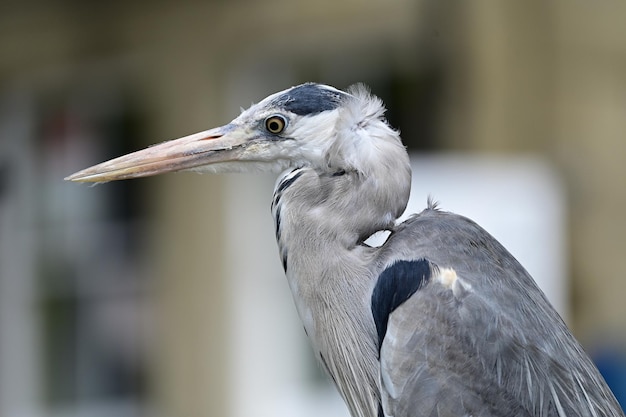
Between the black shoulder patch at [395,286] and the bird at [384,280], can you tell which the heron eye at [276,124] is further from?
the black shoulder patch at [395,286]

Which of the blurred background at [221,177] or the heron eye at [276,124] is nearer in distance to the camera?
the heron eye at [276,124]

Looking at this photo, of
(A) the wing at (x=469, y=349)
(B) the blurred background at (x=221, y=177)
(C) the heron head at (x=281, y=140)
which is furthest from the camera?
(B) the blurred background at (x=221, y=177)

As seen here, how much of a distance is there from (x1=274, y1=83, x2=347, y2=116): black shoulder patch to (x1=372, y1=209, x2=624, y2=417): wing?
0.39 metres

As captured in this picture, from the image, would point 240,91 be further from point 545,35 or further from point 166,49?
point 545,35

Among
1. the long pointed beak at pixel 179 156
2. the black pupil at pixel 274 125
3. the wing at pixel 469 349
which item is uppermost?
the black pupil at pixel 274 125

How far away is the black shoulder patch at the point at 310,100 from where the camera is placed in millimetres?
2504

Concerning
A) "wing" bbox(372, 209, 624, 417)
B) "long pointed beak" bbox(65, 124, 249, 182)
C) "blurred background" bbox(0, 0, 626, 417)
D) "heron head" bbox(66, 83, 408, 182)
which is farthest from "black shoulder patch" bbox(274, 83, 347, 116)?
"blurred background" bbox(0, 0, 626, 417)

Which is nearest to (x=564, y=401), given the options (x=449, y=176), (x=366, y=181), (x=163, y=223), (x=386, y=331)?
(x=386, y=331)

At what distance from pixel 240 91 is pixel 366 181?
4.26 metres

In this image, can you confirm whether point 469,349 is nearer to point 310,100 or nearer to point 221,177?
point 310,100

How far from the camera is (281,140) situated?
2521mm

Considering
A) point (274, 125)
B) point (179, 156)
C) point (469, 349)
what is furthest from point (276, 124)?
point (469, 349)

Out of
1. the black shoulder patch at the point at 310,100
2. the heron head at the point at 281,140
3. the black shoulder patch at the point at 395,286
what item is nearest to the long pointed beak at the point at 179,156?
the heron head at the point at 281,140

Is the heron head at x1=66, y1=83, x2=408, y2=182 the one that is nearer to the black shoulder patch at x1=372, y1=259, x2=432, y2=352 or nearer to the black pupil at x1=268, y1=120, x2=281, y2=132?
the black pupil at x1=268, y1=120, x2=281, y2=132
